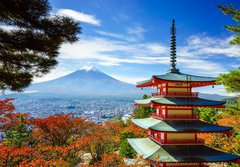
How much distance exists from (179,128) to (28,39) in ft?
30.9

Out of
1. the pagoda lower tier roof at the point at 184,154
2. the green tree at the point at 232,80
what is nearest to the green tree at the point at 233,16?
the green tree at the point at 232,80

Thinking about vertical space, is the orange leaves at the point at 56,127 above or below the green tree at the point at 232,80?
below

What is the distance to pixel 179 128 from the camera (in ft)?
40.5

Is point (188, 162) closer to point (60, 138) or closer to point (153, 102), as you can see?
point (153, 102)

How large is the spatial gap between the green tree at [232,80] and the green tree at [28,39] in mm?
8161

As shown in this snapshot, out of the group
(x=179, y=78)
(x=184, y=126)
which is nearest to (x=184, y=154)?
(x=184, y=126)

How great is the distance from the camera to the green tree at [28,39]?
5645mm

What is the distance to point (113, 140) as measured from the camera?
83.7 ft

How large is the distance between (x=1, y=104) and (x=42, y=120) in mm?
4007

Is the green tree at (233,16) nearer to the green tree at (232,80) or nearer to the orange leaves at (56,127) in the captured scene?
the green tree at (232,80)

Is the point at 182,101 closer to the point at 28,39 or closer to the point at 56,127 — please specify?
the point at 28,39

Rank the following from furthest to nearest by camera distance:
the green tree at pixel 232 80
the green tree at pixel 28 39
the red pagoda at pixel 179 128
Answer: the red pagoda at pixel 179 128 → the green tree at pixel 232 80 → the green tree at pixel 28 39

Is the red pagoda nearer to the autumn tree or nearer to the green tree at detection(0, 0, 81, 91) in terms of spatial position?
the green tree at detection(0, 0, 81, 91)

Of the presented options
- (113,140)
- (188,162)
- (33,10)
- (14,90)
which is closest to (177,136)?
(188,162)
